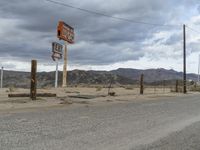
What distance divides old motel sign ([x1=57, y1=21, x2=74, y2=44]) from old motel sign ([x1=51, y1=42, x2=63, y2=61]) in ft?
5.71

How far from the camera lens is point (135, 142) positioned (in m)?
11.3

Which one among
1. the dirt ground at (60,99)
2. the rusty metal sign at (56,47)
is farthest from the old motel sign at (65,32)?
the dirt ground at (60,99)

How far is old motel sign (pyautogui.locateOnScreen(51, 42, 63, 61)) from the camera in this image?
43594mm

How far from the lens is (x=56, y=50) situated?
44219 mm

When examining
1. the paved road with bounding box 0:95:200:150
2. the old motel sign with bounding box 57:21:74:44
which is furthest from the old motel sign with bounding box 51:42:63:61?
the paved road with bounding box 0:95:200:150

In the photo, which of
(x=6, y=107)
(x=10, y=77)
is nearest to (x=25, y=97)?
(x=6, y=107)

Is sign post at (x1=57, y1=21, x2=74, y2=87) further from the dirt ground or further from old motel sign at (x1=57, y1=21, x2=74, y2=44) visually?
the dirt ground

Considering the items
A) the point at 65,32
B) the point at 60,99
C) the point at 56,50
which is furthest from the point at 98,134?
the point at 65,32

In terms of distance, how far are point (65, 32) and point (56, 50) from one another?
13.0 ft

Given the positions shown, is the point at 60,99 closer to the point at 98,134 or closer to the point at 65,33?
the point at 98,134

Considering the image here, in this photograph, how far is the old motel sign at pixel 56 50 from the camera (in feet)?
143

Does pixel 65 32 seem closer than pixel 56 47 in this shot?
No

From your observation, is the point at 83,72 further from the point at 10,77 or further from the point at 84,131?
the point at 84,131

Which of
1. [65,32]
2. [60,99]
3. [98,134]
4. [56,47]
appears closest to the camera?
[98,134]
